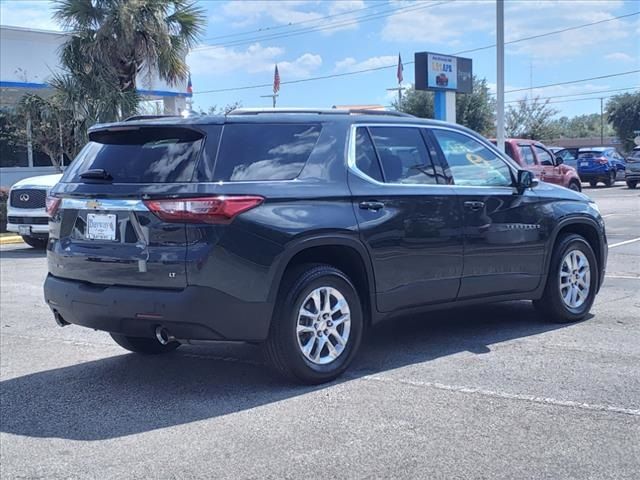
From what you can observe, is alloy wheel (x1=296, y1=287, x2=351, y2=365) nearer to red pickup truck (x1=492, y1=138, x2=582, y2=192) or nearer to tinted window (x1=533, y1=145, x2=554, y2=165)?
red pickup truck (x1=492, y1=138, x2=582, y2=192)

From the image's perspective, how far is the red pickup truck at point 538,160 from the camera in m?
18.8

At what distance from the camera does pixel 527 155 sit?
1941 cm

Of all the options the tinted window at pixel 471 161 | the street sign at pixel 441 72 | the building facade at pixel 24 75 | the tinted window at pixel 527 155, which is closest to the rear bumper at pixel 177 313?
the tinted window at pixel 471 161

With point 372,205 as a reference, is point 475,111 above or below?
above

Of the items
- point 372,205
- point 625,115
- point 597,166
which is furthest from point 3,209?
point 625,115

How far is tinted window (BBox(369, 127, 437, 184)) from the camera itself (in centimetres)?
616

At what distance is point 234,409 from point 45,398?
1.44m

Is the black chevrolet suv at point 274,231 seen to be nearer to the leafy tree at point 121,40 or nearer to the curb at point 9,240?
the curb at point 9,240

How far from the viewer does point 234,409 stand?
523 centimetres

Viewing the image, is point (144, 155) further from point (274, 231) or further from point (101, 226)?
point (274, 231)

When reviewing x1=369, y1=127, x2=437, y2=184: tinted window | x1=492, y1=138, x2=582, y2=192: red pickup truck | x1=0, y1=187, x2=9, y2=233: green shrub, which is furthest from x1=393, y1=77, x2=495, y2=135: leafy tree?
x1=369, y1=127, x2=437, y2=184: tinted window

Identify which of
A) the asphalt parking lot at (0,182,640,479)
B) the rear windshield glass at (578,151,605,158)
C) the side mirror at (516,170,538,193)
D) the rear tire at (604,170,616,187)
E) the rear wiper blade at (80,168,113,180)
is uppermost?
the rear windshield glass at (578,151,605,158)

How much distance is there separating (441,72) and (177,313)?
2386 cm

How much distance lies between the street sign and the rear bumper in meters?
22.7
